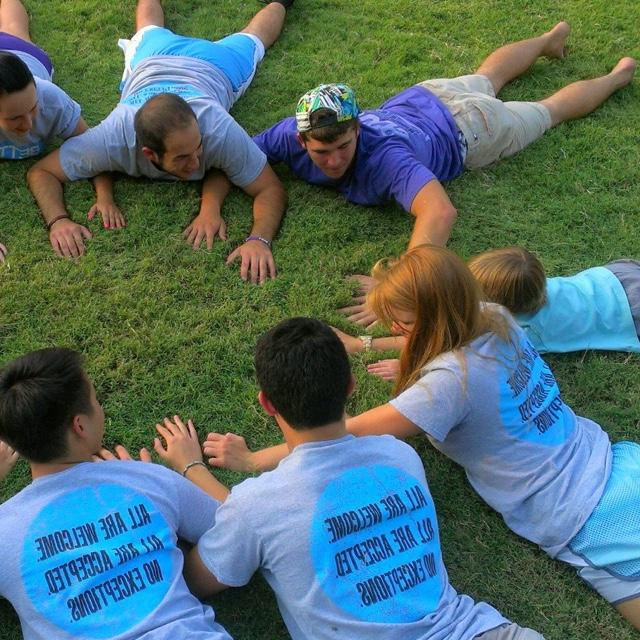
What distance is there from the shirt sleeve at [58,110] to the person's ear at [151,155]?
650mm

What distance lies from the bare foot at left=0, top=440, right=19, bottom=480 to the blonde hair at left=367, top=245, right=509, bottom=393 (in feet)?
5.06

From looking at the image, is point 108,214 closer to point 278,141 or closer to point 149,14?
point 278,141

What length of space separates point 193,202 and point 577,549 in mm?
2680

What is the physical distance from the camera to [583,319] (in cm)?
322

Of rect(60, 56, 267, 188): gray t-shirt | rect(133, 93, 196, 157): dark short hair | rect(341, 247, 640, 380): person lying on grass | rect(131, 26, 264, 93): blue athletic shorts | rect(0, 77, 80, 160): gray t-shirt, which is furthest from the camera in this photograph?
rect(131, 26, 264, 93): blue athletic shorts

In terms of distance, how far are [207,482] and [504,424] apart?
1.15 m

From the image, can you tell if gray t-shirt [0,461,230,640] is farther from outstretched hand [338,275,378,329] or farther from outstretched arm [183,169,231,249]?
outstretched arm [183,169,231,249]

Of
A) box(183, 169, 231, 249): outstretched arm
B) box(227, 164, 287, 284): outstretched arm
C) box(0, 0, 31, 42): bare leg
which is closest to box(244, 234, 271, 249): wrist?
box(227, 164, 287, 284): outstretched arm

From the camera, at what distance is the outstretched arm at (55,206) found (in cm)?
368

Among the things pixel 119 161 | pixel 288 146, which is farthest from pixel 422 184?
pixel 119 161

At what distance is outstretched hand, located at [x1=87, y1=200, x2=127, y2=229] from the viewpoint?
3.82 meters

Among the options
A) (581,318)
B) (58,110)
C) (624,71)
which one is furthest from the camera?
(624,71)

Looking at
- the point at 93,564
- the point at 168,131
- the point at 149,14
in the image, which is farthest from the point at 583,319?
the point at 149,14

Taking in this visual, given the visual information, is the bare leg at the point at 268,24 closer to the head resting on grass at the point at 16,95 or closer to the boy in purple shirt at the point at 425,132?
Answer: the boy in purple shirt at the point at 425,132
